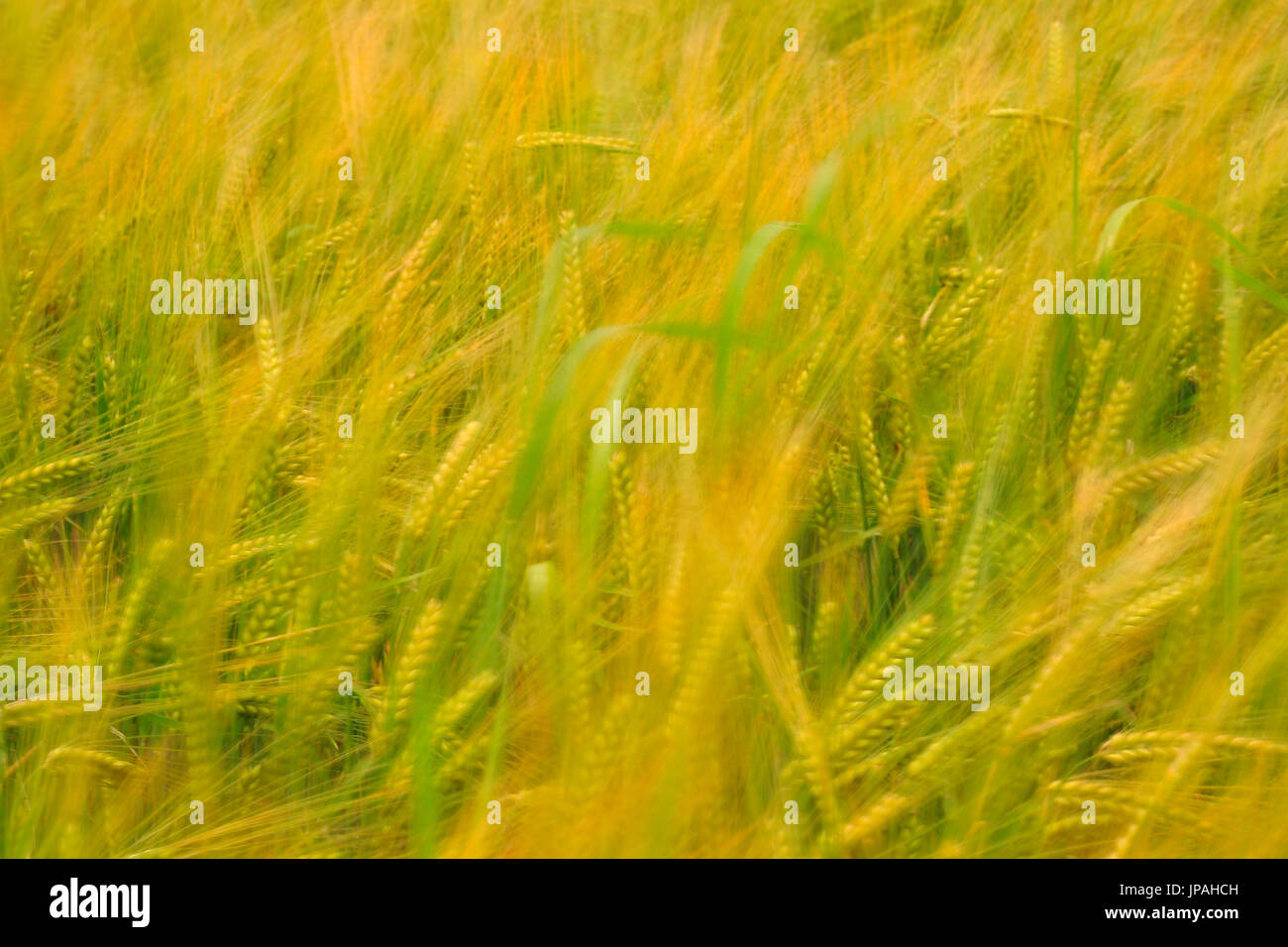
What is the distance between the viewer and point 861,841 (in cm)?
104

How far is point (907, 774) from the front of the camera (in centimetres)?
107

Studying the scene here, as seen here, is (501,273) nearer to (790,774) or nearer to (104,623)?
(104,623)

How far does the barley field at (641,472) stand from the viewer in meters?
1.06

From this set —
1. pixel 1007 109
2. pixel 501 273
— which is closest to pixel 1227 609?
pixel 1007 109

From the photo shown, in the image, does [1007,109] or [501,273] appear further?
[1007,109]

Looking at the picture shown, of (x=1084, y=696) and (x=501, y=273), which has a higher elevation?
(x=501, y=273)

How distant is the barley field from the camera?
3.46 ft

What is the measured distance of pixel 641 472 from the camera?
3.86ft
